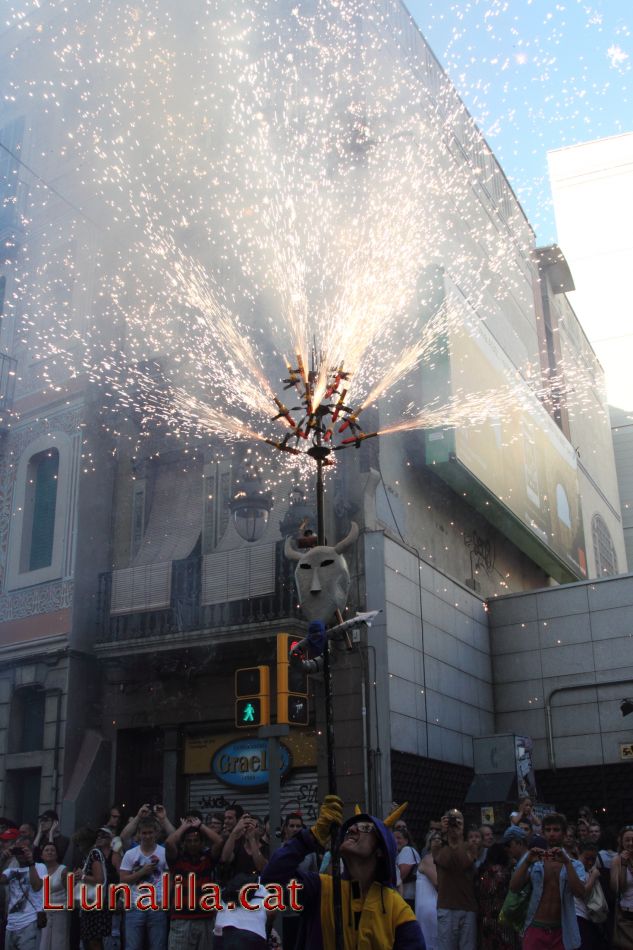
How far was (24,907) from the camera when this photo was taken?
9117 millimetres

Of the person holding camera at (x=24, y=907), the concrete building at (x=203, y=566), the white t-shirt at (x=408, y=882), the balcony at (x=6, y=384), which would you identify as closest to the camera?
the person holding camera at (x=24, y=907)

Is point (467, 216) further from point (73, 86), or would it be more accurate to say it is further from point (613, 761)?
point (613, 761)

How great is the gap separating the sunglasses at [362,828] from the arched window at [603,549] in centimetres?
2465

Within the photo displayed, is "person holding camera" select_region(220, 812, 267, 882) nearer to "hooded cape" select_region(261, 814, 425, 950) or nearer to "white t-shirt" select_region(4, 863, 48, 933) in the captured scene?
"white t-shirt" select_region(4, 863, 48, 933)

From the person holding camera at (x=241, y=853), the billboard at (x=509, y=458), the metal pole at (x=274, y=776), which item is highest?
the billboard at (x=509, y=458)

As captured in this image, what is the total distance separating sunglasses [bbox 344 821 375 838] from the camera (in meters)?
3.98

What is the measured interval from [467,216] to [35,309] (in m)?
9.20

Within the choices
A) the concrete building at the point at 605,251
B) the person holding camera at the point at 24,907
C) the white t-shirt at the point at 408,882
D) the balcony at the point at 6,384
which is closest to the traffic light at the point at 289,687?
the white t-shirt at the point at 408,882

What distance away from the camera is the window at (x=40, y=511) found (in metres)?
17.0

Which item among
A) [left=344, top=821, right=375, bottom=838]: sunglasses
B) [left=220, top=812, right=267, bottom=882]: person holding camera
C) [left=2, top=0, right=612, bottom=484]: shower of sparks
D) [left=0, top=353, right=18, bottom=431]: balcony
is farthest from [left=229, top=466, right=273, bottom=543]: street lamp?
[left=344, top=821, right=375, bottom=838]: sunglasses

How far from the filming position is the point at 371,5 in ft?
59.1

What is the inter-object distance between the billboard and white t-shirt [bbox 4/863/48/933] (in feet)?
31.8

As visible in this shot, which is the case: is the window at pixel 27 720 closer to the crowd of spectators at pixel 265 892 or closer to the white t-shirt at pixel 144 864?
the crowd of spectators at pixel 265 892

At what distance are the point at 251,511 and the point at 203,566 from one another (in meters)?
1.12
